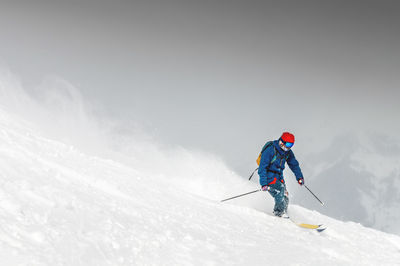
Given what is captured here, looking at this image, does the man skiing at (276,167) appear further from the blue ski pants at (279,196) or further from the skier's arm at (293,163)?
the skier's arm at (293,163)

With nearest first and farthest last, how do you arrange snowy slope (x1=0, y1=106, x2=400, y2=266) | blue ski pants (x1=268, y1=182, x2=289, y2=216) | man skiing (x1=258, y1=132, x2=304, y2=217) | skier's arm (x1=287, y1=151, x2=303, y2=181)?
snowy slope (x1=0, y1=106, x2=400, y2=266) < man skiing (x1=258, y1=132, x2=304, y2=217) < blue ski pants (x1=268, y1=182, x2=289, y2=216) < skier's arm (x1=287, y1=151, x2=303, y2=181)

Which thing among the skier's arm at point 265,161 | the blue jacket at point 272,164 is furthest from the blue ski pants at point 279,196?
the skier's arm at point 265,161

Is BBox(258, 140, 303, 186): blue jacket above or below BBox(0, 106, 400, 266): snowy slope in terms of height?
above

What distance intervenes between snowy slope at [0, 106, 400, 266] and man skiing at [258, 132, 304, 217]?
1.82 ft

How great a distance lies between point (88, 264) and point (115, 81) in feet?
302

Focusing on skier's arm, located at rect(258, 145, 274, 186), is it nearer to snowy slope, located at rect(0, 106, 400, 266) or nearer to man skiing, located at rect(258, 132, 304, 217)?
man skiing, located at rect(258, 132, 304, 217)

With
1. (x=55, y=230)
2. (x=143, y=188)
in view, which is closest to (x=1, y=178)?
(x=55, y=230)

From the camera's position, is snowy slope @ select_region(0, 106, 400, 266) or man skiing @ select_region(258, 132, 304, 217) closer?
snowy slope @ select_region(0, 106, 400, 266)

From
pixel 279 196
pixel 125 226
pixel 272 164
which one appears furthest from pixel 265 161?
pixel 125 226

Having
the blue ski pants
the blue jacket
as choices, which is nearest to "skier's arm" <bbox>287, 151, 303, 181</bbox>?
the blue jacket

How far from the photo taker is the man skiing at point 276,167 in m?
7.29

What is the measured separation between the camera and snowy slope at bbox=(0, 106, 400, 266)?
333cm

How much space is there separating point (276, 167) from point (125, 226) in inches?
160

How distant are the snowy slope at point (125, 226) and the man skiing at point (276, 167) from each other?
55cm
